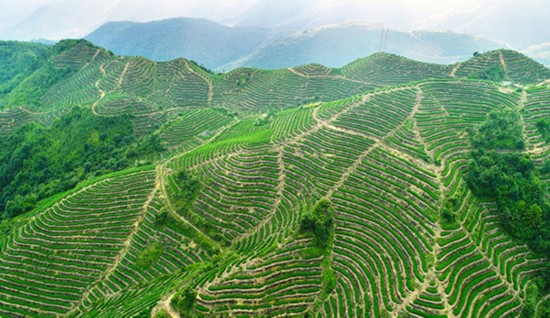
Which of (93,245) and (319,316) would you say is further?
(93,245)

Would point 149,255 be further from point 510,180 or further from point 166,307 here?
point 510,180

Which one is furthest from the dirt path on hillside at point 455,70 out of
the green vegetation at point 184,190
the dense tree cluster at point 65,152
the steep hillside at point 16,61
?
the steep hillside at point 16,61

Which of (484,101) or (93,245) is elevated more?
(484,101)

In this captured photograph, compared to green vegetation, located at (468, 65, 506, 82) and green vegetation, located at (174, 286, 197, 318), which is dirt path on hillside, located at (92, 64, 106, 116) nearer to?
green vegetation, located at (174, 286, 197, 318)

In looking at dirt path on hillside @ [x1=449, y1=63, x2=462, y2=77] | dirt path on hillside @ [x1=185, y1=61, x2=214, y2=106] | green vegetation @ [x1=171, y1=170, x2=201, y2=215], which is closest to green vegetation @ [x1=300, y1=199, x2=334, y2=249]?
green vegetation @ [x1=171, y1=170, x2=201, y2=215]

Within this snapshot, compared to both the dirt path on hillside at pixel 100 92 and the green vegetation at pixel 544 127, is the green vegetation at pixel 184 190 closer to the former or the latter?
the dirt path on hillside at pixel 100 92

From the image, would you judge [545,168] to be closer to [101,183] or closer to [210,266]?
[210,266]

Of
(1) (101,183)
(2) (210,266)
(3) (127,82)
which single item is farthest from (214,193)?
(3) (127,82)
